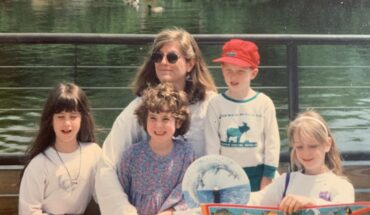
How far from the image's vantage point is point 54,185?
289 centimetres

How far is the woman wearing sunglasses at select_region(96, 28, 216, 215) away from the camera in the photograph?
2.80 m

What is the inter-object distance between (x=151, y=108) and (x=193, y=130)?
314mm

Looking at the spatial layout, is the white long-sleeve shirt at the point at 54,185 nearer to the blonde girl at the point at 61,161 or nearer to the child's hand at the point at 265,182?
the blonde girl at the point at 61,161

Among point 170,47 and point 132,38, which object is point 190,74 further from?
point 132,38

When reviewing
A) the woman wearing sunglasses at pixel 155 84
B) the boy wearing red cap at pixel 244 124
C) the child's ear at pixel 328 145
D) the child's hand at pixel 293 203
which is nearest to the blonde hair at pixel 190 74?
the woman wearing sunglasses at pixel 155 84

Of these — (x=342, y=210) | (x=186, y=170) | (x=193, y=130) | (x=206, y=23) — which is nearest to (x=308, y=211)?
(x=342, y=210)

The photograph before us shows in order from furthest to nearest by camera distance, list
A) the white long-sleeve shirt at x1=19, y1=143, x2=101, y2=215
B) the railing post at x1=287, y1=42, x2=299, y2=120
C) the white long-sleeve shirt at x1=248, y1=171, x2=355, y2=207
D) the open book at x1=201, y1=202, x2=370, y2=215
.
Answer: the railing post at x1=287, y1=42, x2=299, y2=120, the white long-sleeve shirt at x1=19, y1=143, x2=101, y2=215, the white long-sleeve shirt at x1=248, y1=171, x2=355, y2=207, the open book at x1=201, y1=202, x2=370, y2=215

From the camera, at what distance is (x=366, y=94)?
47.8 feet

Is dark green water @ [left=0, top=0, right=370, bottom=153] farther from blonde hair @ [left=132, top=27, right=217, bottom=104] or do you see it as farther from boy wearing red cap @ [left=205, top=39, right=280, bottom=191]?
boy wearing red cap @ [left=205, top=39, right=280, bottom=191]

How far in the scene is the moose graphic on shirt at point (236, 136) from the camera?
288 centimetres

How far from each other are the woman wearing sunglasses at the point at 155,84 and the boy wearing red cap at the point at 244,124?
0.09m

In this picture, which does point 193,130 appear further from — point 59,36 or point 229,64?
point 59,36

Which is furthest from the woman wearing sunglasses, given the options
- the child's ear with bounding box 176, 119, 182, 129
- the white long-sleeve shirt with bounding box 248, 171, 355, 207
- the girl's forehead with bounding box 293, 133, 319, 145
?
the girl's forehead with bounding box 293, 133, 319, 145

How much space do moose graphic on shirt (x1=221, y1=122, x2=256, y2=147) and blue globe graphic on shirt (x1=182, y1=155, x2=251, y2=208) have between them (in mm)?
333
